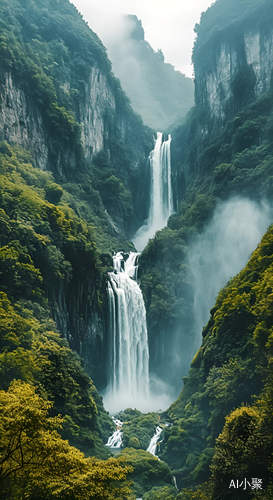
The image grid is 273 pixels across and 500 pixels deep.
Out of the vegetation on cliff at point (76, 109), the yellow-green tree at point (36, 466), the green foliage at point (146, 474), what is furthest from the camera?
the vegetation on cliff at point (76, 109)

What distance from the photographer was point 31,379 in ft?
49.5

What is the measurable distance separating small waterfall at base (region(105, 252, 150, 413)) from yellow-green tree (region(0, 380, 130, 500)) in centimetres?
2582

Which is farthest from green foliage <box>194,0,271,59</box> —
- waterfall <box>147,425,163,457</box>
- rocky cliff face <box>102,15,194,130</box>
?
rocky cliff face <box>102,15,194,130</box>

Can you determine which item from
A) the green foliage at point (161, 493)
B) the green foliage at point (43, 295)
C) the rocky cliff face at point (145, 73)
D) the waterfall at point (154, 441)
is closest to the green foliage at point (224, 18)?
the green foliage at point (43, 295)

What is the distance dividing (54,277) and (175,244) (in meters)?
23.2

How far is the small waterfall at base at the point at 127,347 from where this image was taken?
3569 centimetres

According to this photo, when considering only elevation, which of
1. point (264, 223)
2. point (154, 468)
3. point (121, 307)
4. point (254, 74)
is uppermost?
point (254, 74)

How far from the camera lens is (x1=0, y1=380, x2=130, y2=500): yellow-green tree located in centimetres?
825

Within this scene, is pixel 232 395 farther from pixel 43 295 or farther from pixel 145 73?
pixel 145 73

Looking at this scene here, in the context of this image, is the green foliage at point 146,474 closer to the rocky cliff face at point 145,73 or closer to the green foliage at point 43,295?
the green foliage at point 43,295

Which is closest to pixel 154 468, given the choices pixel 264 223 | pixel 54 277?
pixel 54 277

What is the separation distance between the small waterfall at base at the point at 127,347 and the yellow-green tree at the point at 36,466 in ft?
84.7

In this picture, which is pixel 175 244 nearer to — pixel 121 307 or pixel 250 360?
pixel 121 307

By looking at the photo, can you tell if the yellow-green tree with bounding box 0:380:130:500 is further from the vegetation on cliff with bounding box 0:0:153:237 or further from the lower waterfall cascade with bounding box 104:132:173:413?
the vegetation on cliff with bounding box 0:0:153:237
